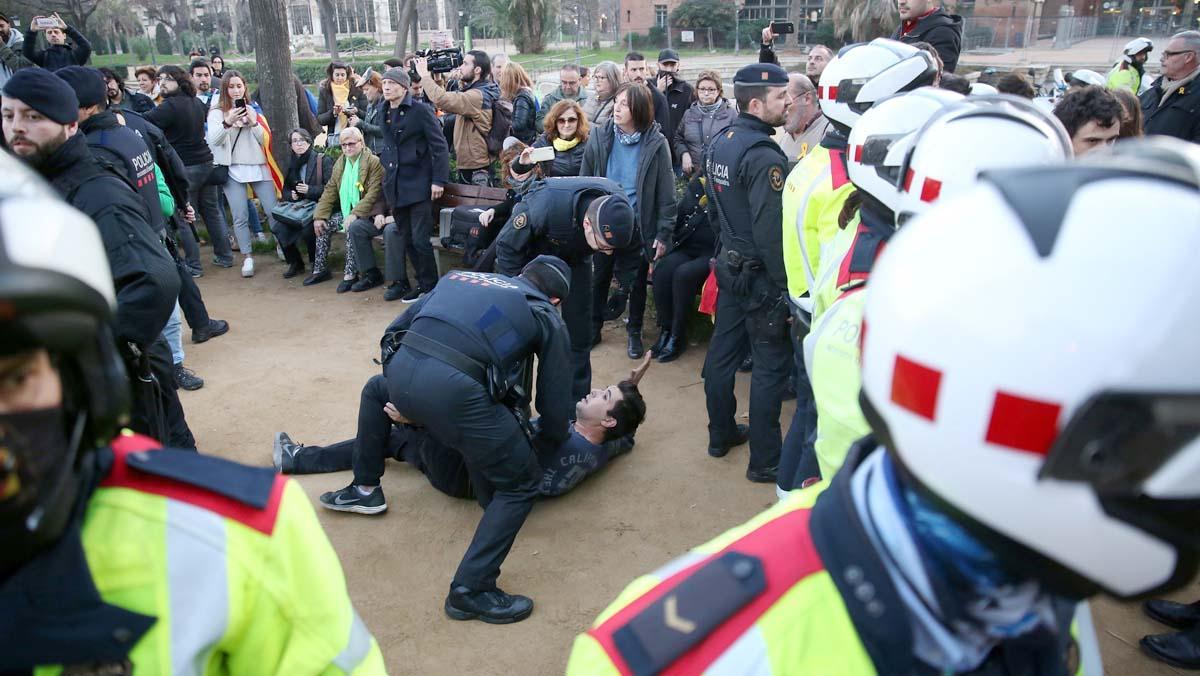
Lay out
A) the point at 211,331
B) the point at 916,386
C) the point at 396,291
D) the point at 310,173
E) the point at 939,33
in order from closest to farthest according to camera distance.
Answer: the point at 916,386 < the point at 939,33 < the point at 211,331 < the point at 396,291 < the point at 310,173

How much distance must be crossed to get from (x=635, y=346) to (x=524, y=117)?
3.06 m

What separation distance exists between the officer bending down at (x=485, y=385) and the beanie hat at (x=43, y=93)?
165 centimetres

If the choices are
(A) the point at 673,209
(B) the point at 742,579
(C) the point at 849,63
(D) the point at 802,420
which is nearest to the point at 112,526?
(B) the point at 742,579

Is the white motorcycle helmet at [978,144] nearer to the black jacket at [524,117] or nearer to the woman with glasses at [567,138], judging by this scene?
the woman with glasses at [567,138]

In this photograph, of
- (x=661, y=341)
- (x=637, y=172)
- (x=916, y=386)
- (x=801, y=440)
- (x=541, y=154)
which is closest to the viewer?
(x=916, y=386)

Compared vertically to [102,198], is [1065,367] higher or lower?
higher

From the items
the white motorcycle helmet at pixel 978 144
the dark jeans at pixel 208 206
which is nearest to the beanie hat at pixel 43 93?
the white motorcycle helmet at pixel 978 144

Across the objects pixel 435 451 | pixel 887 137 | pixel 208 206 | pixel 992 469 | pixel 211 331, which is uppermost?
pixel 887 137

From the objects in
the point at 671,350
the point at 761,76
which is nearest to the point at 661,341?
the point at 671,350

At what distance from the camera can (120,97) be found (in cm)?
805

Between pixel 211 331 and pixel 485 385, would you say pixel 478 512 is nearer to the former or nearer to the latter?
pixel 485 385

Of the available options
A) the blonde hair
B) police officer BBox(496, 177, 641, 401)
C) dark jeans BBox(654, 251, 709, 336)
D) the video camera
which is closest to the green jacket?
the video camera

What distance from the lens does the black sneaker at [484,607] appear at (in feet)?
11.6

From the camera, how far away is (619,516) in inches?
171
